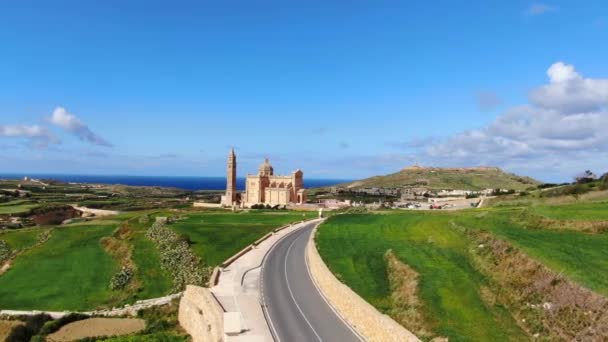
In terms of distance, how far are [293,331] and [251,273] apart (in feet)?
43.8

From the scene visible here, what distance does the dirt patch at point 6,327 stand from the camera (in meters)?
31.1

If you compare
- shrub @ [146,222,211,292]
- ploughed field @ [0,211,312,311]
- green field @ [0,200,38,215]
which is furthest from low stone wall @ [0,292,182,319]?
green field @ [0,200,38,215]

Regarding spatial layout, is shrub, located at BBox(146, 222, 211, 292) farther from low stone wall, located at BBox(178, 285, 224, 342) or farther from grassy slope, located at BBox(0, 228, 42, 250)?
grassy slope, located at BBox(0, 228, 42, 250)

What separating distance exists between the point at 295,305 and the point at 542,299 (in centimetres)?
1348

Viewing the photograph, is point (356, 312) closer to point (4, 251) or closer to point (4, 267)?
point (4, 267)

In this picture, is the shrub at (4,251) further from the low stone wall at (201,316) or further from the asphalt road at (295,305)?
the low stone wall at (201,316)

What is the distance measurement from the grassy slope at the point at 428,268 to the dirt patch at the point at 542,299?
77cm

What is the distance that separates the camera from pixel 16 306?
1473 inches

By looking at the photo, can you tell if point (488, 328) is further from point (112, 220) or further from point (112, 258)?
point (112, 220)

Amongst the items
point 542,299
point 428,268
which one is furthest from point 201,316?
point 542,299

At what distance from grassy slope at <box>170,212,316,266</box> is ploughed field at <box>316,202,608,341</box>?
1032cm

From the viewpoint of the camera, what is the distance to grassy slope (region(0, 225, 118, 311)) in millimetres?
38000

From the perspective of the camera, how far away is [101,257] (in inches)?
1959

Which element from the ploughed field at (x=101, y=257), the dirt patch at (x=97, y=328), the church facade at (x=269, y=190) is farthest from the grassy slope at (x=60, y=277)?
the church facade at (x=269, y=190)
